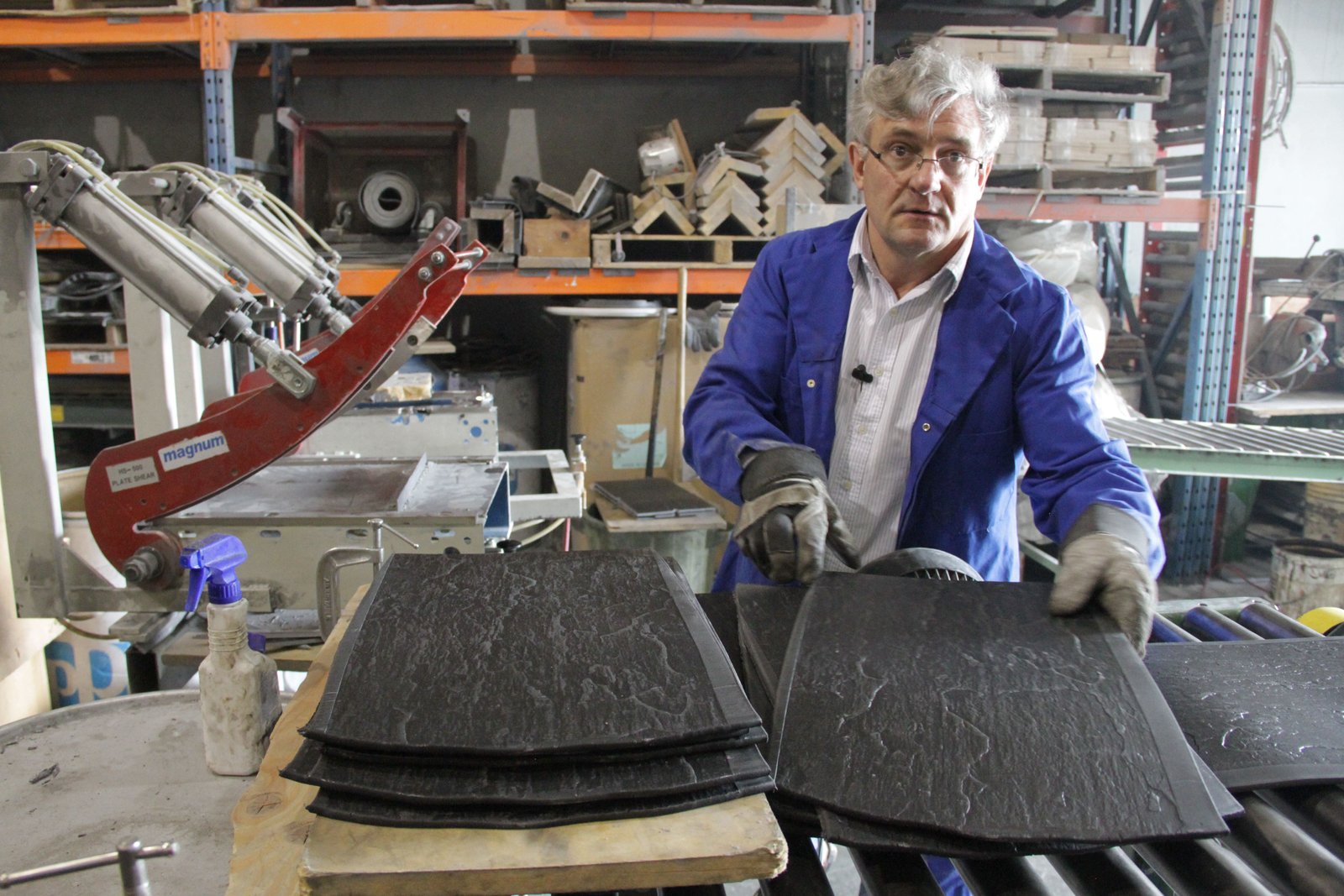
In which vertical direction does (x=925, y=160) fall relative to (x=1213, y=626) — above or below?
above

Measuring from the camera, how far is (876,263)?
159 centimetres

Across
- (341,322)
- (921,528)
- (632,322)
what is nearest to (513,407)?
(632,322)

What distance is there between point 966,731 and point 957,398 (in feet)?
2.56

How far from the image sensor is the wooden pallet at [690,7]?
11.5ft

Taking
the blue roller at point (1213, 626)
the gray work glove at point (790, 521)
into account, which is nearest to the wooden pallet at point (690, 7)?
the gray work glove at point (790, 521)

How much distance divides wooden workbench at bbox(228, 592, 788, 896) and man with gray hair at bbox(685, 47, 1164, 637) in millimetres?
560

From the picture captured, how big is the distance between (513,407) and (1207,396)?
10.8ft

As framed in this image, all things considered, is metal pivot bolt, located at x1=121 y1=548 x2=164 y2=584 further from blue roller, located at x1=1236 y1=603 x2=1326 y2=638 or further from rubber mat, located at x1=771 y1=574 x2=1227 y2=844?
blue roller, located at x1=1236 y1=603 x2=1326 y2=638

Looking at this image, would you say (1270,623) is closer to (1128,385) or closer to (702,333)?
(702,333)

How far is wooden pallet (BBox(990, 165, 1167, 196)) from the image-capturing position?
3799 millimetres

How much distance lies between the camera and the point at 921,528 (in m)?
1.60

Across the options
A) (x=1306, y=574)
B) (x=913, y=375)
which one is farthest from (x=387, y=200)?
(x=1306, y=574)

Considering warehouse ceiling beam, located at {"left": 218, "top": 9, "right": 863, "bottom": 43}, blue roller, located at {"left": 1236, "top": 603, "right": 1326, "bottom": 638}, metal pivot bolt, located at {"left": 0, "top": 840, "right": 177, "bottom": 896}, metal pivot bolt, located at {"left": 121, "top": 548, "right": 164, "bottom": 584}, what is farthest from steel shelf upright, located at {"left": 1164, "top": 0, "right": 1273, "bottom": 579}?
metal pivot bolt, located at {"left": 0, "top": 840, "right": 177, "bottom": 896}

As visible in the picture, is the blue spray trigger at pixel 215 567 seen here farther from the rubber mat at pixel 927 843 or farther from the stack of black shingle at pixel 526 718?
the rubber mat at pixel 927 843
